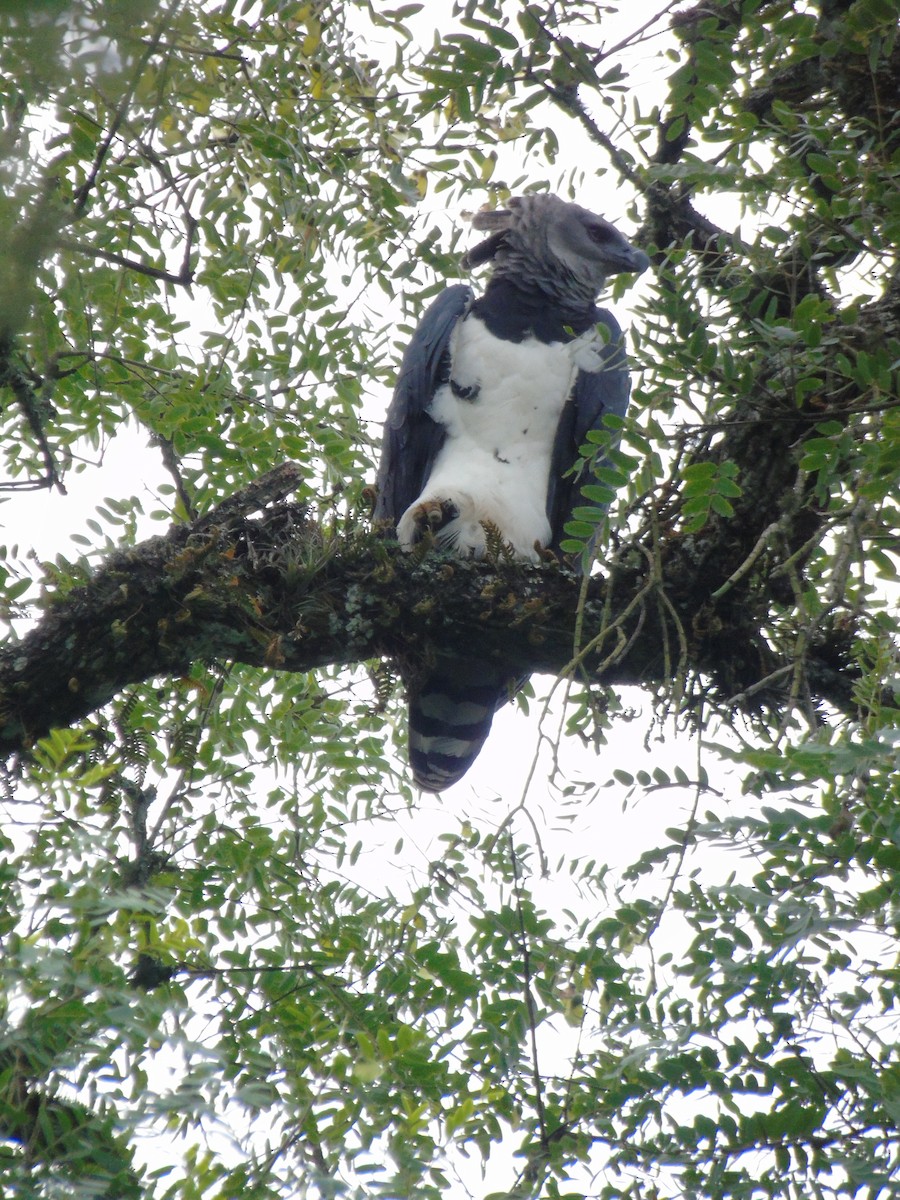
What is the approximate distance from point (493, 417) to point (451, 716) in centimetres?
96

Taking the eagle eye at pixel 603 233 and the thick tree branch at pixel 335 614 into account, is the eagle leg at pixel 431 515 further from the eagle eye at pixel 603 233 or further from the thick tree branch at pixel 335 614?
the eagle eye at pixel 603 233

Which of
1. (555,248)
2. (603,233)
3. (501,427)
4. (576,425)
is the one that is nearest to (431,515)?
(501,427)

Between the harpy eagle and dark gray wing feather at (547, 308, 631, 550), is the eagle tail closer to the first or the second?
the harpy eagle

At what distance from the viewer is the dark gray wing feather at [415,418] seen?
355 centimetres

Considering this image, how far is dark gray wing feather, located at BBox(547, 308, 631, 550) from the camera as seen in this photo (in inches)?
138

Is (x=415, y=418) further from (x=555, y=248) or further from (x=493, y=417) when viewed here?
(x=555, y=248)

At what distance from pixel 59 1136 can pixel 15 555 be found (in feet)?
5.17

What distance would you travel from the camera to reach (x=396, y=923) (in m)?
2.76

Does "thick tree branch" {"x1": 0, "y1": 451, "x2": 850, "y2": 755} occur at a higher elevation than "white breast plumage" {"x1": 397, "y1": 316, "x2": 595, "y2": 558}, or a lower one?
lower

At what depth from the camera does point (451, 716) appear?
308cm

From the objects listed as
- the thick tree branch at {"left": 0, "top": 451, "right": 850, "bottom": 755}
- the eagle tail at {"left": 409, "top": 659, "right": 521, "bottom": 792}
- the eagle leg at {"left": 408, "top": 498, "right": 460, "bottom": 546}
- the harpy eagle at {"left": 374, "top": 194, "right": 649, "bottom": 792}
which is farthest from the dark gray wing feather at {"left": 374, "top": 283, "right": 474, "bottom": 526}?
the thick tree branch at {"left": 0, "top": 451, "right": 850, "bottom": 755}

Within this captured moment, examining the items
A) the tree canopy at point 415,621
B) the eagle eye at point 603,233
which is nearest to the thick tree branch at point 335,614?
the tree canopy at point 415,621

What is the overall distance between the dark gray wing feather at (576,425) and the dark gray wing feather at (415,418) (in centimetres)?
37

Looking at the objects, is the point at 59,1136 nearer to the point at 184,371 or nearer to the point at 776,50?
the point at 184,371
